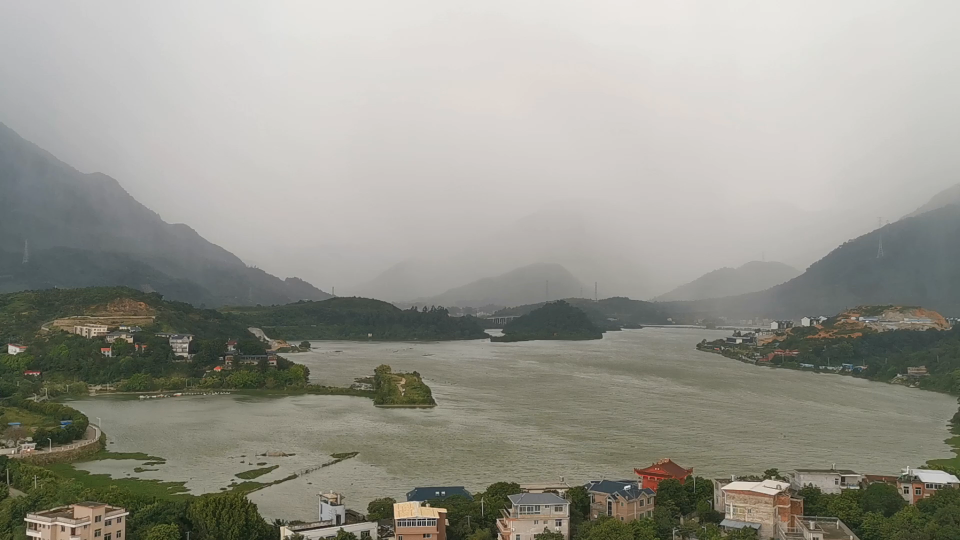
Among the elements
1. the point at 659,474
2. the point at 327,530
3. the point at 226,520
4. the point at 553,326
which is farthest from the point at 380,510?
the point at 553,326

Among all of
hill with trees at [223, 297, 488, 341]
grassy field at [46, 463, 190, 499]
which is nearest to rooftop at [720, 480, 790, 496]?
A: grassy field at [46, 463, 190, 499]

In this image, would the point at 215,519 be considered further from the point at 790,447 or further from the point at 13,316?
the point at 13,316

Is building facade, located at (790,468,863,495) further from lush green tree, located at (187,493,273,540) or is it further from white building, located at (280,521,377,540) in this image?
lush green tree, located at (187,493,273,540)

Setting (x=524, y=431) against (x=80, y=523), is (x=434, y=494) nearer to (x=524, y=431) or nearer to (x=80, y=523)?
(x=80, y=523)

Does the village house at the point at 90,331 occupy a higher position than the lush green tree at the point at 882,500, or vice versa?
the village house at the point at 90,331

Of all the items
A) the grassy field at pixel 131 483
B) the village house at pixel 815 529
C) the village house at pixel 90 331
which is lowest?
the grassy field at pixel 131 483

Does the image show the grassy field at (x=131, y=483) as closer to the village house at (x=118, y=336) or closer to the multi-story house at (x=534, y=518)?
the multi-story house at (x=534, y=518)

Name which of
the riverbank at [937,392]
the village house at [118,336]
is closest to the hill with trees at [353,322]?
the riverbank at [937,392]
